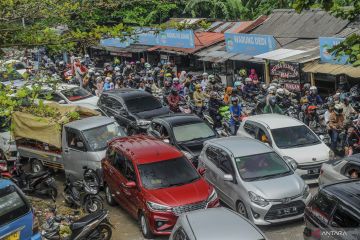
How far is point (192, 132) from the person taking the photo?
16047 millimetres

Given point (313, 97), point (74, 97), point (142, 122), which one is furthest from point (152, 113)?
point (313, 97)

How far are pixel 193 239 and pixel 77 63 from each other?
21687 millimetres

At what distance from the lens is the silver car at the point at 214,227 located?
793 cm

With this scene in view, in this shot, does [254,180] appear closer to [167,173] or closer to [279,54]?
[167,173]

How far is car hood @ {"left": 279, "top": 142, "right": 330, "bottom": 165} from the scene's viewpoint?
45.3 feet

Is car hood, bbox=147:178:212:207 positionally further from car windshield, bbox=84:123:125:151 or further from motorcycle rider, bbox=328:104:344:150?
motorcycle rider, bbox=328:104:344:150

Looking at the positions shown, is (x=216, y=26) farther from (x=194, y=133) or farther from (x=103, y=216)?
(x=103, y=216)

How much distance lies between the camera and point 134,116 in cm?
1959

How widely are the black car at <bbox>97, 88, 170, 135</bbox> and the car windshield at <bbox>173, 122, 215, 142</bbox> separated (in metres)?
3.08

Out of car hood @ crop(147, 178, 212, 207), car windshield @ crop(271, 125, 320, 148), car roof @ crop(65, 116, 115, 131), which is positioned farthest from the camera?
car roof @ crop(65, 116, 115, 131)

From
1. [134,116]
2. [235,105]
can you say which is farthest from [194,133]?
[134,116]

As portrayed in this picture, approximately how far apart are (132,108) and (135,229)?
847 cm

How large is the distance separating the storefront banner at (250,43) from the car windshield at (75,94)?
7039mm

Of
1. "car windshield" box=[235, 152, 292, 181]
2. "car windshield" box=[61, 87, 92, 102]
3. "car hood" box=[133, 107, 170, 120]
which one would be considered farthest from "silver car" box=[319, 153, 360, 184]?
"car windshield" box=[61, 87, 92, 102]
